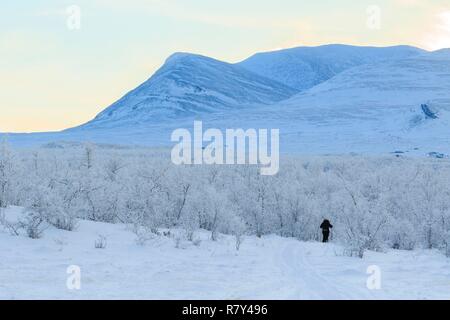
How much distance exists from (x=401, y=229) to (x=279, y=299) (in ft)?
39.3

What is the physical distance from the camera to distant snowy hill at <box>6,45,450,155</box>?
88.4 metres

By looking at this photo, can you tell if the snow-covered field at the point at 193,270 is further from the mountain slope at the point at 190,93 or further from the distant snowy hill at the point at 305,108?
the mountain slope at the point at 190,93

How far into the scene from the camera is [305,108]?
118 m

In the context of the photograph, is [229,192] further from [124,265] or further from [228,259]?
[124,265]

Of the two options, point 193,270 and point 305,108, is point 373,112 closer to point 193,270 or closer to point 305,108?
point 305,108

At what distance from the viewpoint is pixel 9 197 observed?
1778cm

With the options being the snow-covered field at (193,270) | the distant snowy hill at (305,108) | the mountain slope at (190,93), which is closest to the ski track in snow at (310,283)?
the snow-covered field at (193,270)

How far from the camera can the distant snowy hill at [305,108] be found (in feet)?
290

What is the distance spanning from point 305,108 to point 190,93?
1891 inches

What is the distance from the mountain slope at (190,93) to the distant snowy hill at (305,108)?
0.26 m

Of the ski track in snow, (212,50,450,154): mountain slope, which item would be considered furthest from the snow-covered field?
(212,50,450,154): mountain slope

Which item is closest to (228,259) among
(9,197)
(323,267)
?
(323,267)

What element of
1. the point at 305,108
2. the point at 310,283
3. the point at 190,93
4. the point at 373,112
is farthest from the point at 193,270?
the point at 190,93

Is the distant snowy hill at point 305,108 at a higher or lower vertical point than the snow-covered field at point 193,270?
higher
